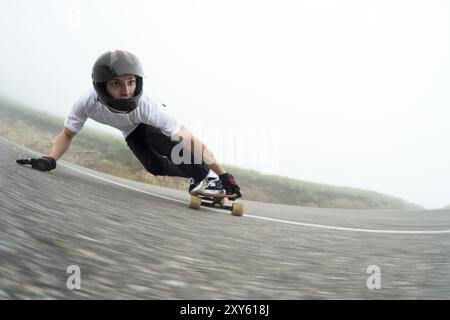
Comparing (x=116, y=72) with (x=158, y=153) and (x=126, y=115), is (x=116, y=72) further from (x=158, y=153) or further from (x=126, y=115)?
(x=158, y=153)

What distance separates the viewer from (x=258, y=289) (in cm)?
108

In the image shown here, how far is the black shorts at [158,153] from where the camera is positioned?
3.95 m

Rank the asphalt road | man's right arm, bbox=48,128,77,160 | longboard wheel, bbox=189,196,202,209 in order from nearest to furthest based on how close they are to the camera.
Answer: the asphalt road
longboard wheel, bbox=189,196,202,209
man's right arm, bbox=48,128,77,160

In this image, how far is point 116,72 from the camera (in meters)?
3.14

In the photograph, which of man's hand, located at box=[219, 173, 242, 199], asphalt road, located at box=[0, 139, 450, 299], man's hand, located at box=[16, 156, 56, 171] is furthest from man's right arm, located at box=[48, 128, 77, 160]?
man's hand, located at box=[219, 173, 242, 199]

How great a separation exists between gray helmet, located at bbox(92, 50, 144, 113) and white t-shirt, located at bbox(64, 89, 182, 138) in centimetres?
19

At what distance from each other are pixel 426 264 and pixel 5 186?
2.52 metres

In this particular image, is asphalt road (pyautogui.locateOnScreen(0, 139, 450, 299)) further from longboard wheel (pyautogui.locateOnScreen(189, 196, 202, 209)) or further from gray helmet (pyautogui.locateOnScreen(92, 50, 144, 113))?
gray helmet (pyautogui.locateOnScreen(92, 50, 144, 113))

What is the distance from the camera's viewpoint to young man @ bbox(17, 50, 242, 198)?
322 cm

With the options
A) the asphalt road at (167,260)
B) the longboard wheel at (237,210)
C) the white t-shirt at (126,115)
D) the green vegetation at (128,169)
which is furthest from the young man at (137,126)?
the green vegetation at (128,169)

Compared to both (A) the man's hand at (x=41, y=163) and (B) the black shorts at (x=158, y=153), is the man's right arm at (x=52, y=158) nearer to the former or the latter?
(A) the man's hand at (x=41, y=163)
